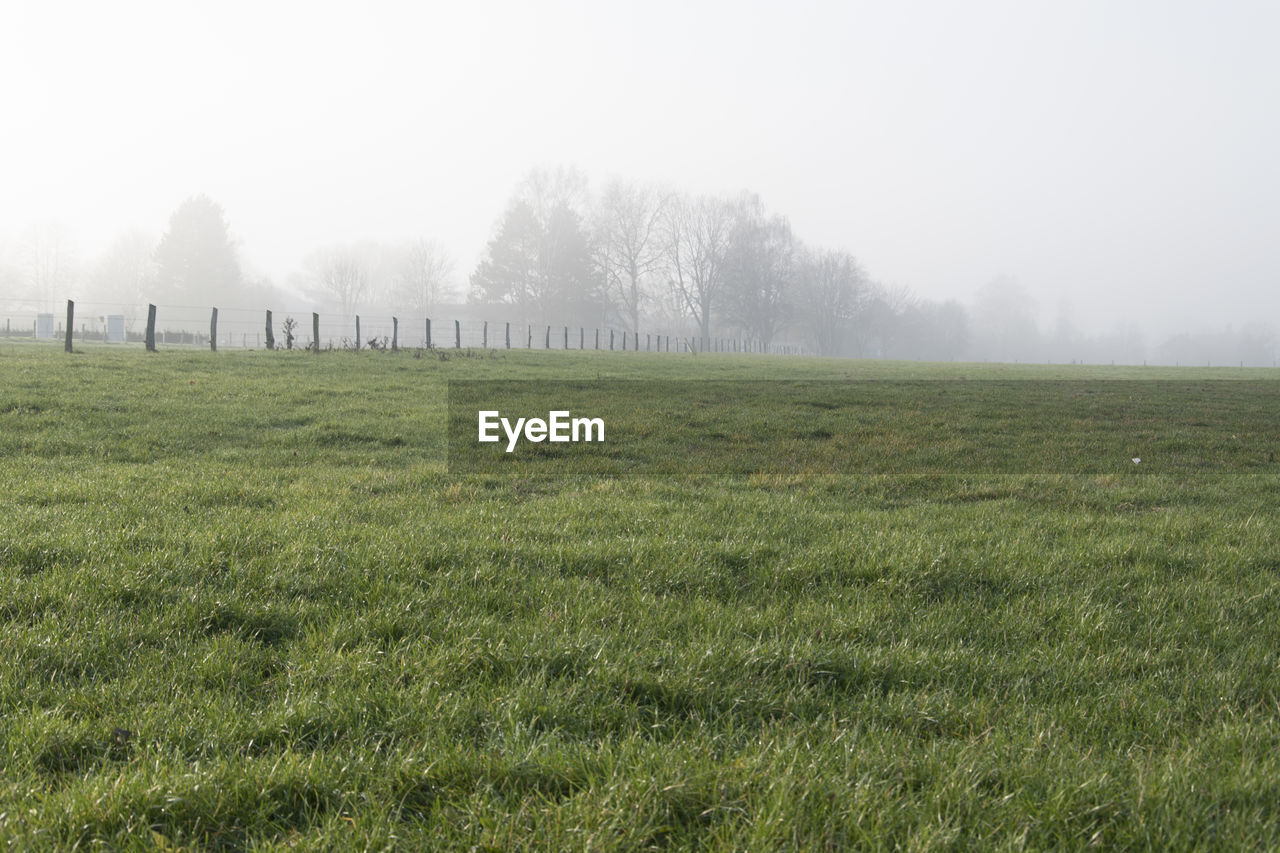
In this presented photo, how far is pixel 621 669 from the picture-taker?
3.70m

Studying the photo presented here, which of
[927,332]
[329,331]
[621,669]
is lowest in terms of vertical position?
[621,669]

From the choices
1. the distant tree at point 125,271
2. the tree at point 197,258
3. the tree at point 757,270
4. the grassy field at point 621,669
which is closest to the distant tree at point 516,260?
the tree at point 757,270

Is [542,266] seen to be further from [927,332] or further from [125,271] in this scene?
[927,332]

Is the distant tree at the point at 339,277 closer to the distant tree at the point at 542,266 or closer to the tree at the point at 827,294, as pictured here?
the distant tree at the point at 542,266

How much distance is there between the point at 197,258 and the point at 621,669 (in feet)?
342

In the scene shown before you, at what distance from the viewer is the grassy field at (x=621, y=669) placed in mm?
2637

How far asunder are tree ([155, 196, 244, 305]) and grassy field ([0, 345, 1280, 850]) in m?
96.7

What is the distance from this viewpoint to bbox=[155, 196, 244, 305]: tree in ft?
297

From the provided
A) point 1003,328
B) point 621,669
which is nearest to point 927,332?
point 1003,328

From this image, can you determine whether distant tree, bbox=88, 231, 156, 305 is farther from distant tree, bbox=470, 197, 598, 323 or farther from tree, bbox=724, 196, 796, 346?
tree, bbox=724, 196, 796, 346

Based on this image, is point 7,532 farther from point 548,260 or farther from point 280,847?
point 548,260

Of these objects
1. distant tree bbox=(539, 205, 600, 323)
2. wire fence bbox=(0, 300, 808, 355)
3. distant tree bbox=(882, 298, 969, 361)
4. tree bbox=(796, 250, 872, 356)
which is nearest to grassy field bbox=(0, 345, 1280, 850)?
wire fence bbox=(0, 300, 808, 355)

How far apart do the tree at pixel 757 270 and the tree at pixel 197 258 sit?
202ft

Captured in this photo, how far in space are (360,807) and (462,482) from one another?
18.8ft
